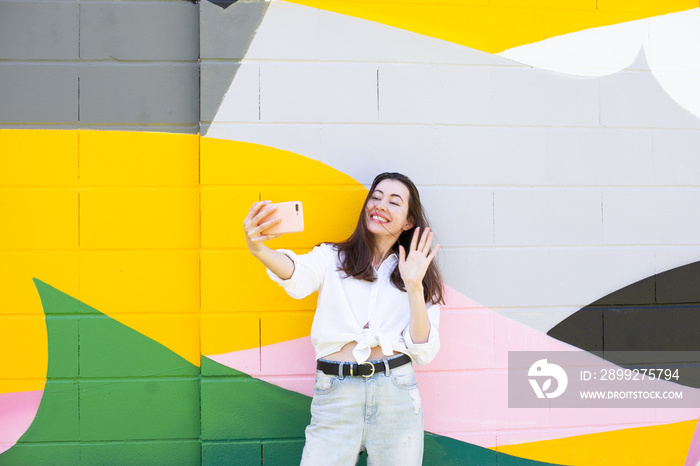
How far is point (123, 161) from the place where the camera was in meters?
2.56

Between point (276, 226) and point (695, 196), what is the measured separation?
2.18 metres

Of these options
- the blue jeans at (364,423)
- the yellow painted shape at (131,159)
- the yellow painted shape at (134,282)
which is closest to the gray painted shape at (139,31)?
the yellow painted shape at (131,159)

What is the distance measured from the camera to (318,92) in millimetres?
2574

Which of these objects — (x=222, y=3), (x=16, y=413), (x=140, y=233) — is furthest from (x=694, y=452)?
(x=16, y=413)

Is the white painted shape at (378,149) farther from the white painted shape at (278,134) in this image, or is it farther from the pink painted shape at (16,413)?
the pink painted shape at (16,413)

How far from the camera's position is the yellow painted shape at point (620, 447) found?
2684 millimetres

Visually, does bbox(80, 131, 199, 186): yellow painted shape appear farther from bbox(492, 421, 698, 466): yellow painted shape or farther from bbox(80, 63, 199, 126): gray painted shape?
bbox(492, 421, 698, 466): yellow painted shape

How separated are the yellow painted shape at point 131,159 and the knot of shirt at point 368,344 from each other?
1144 mm

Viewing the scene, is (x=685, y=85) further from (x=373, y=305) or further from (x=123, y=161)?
(x=123, y=161)

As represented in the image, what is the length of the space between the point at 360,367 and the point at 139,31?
186 centimetres

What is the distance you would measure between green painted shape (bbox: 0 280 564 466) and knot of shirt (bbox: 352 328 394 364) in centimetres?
63

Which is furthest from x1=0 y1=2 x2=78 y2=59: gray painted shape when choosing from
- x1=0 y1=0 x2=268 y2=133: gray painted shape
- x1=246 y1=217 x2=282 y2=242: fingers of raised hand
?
x1=246 y1=217 x2=282 y2=242: fingers of raised hand

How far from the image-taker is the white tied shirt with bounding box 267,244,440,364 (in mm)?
2074

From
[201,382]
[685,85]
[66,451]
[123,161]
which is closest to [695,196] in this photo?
[685,85]
